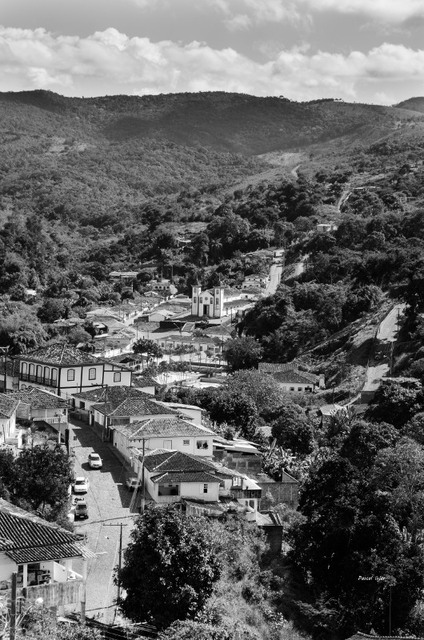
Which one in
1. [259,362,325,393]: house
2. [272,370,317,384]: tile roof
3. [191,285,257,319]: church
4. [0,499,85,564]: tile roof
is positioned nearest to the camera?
[0,499,85,564]: tile roof

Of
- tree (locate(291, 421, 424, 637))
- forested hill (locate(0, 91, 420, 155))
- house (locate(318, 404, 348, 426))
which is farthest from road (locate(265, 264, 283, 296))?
forested hill (locate(0, 91, 420, 155))

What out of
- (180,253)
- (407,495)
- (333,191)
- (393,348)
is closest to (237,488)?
(407,495)

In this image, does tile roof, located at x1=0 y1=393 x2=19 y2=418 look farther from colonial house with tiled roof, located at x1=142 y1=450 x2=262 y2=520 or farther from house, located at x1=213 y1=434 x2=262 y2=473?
house, located at x1=213 y1=434 x2=262 y2=473

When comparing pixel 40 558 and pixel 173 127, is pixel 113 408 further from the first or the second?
pixel 173 127

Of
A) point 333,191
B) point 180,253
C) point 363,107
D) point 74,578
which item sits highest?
point 363,107

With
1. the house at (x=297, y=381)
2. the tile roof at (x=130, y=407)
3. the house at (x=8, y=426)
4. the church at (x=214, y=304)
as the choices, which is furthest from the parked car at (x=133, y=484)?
the church at (x=214, y=304)

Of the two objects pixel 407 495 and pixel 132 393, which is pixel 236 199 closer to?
pixel 132 393
